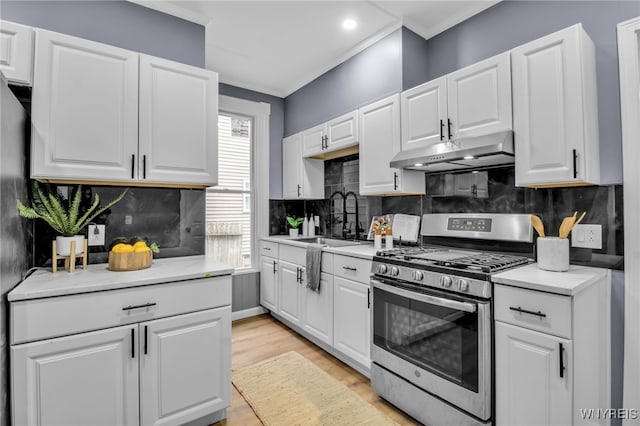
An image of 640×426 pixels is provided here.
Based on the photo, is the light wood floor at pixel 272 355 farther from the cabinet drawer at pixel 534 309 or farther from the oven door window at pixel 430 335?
the cabinet drawer at pixel 534 309

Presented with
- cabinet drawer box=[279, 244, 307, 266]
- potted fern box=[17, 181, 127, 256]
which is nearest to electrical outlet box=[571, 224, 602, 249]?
cabinet drawer box=[279, 244, 307, 266]

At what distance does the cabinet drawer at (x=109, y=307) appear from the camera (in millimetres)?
1391

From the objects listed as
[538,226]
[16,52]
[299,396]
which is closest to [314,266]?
[299,396]

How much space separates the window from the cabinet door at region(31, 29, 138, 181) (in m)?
1.68

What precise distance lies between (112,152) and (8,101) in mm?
529

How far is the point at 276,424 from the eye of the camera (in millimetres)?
1890

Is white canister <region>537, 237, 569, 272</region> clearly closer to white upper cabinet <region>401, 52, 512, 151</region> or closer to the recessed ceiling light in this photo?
white upper cabinet <region>401, 52, 512, 151</region>

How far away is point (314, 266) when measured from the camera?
2770mm

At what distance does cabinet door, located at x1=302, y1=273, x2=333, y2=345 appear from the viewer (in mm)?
2654

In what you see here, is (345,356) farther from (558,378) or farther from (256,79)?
(256,79)

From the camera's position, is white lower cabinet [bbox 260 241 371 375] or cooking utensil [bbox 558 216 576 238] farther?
white lower cabinet [bbox 260 241 371 375]

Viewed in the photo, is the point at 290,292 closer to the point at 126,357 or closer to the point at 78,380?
the point at 126,357

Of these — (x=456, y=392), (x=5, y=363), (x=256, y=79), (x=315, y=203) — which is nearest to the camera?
(x=5, y=363)

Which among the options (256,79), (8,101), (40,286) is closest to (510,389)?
(40,286)
